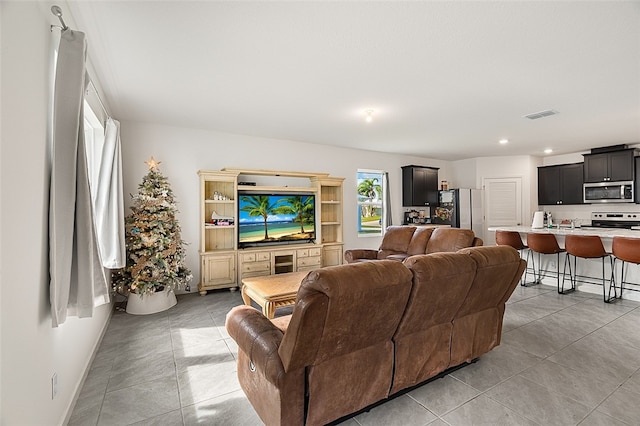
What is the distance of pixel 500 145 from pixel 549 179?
2.24m

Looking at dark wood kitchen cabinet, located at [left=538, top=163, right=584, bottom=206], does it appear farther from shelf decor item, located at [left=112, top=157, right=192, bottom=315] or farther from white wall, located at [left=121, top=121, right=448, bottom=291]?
shelf decor item, located at [left=112, top=157, right=192, bottom=315]

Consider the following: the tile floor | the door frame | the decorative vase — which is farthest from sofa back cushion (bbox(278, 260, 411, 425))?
the door frame

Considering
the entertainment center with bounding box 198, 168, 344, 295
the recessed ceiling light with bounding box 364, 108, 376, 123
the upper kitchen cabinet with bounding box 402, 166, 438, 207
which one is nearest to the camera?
the recessed ceiling light with bounding box 364, 108, 376, 123

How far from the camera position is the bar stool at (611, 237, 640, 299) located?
12.8 feet

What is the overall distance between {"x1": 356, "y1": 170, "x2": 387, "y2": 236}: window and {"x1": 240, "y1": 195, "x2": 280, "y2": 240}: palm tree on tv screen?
227 cm

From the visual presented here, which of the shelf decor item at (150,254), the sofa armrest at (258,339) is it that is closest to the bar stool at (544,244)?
the sofa armrest at (258,339)

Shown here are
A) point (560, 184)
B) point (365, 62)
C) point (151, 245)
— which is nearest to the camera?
point (365, 62)

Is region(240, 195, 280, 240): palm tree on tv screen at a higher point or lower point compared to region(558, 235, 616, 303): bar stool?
higher

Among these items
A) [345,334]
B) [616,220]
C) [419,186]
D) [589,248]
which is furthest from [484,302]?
[616,220]

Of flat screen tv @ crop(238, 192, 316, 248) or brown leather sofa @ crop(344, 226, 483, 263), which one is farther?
flat screen tv @ crop(238, 192, 316, 248)

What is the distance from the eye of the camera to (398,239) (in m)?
5.29

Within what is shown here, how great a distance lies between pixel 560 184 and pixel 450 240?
4.84 metres

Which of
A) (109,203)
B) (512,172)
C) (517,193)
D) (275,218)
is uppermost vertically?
(512,172)

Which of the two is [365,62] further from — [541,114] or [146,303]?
[146,303]
